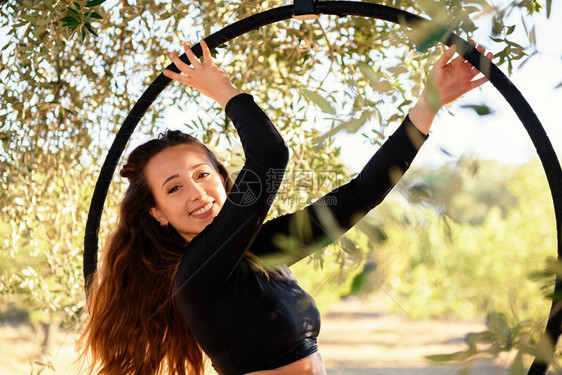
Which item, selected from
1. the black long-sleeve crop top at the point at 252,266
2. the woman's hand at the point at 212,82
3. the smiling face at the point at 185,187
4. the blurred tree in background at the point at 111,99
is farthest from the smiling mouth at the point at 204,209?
the blurred tree in background at the point at 111,99

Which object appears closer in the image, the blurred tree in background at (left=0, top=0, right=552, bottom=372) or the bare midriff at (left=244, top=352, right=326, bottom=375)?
the bare midriff at (left=244, top=352, right=326, bottom=375)

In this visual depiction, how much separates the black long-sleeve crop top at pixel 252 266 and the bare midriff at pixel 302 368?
0.01 m

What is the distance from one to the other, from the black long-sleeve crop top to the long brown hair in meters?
0.33

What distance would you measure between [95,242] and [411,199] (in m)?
1.34

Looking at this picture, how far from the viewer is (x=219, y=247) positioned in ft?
4.60

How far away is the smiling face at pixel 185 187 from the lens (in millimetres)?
1705

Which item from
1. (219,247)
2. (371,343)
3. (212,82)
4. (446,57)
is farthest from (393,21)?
(371,343)

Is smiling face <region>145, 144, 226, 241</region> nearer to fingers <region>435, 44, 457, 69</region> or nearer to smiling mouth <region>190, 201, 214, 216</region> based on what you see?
smiling mouth <region>190, 201, 214, 216</region>

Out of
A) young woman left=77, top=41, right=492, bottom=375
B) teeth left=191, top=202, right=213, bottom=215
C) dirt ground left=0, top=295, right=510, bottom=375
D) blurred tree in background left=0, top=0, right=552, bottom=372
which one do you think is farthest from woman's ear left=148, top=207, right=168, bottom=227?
dirt ground left=0, top=295, right=510, bottom=375

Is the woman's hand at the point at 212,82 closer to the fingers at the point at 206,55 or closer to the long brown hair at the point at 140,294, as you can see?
the fingers at the point at 206,55

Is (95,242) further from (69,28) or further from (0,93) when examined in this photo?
(0,93)

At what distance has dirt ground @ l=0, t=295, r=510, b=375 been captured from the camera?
1196 cm

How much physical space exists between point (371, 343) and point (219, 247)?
41.1 feet

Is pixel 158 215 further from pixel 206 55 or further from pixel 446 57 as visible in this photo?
pixel 446 57
